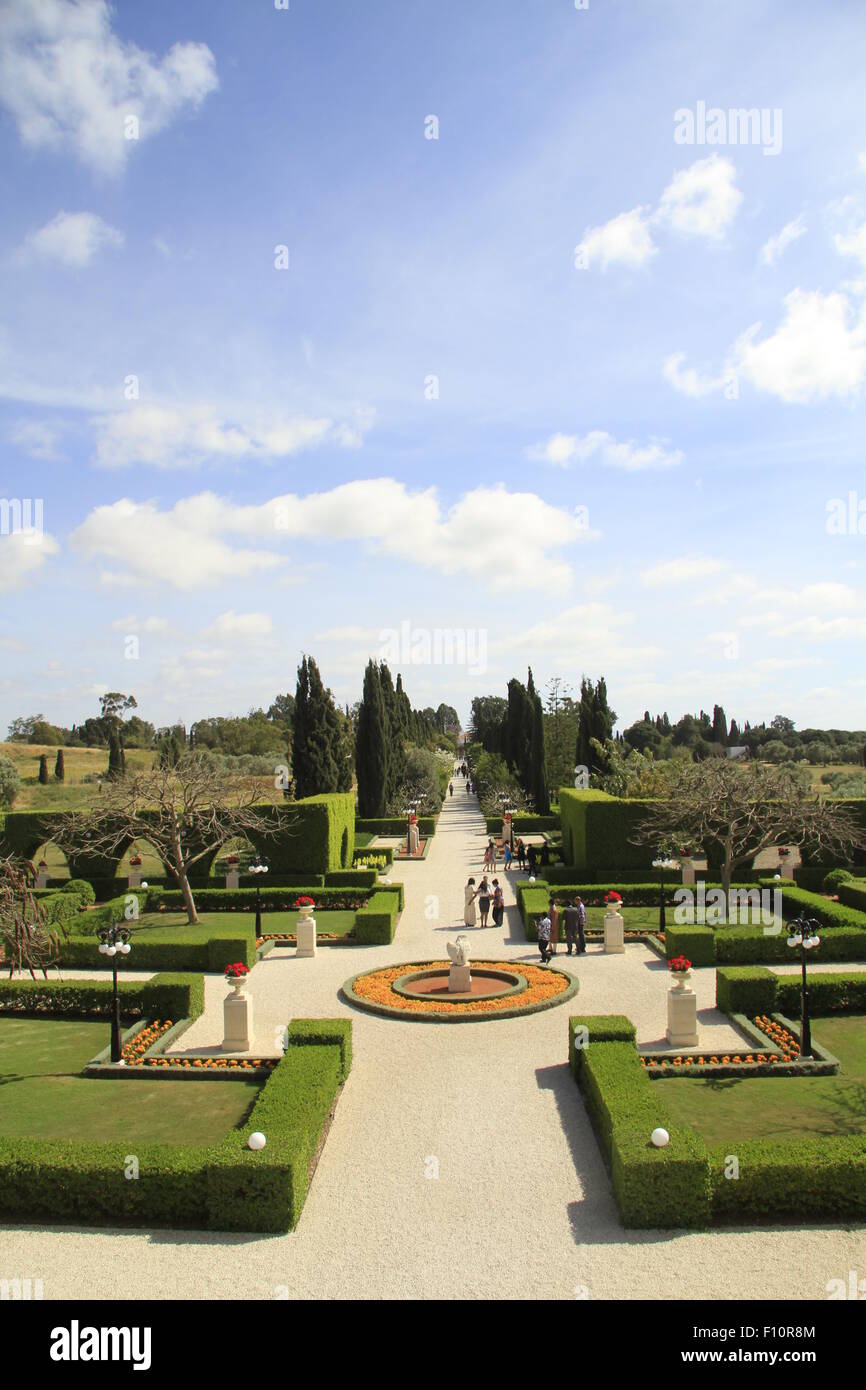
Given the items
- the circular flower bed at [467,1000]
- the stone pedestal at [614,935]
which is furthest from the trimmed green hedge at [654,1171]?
the stone pedestal at [614,935]

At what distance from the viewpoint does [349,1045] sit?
1366 centimetres

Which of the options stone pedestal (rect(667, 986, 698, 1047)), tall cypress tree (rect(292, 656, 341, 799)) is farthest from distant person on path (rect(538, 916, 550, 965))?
tall cypress tree (rect(292, 656, 341, 799))

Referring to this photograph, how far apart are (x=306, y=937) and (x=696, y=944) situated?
893 cm

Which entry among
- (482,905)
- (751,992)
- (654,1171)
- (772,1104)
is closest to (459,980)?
(751,992)

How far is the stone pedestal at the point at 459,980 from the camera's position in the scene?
1781 centimetres

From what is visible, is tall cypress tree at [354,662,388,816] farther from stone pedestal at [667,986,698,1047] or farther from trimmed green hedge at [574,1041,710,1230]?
trimmed green hedge at [574,1041,710,1230]

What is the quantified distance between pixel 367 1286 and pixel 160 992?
30.5 ft

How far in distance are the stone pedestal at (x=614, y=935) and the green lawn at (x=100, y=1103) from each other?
1060 cm

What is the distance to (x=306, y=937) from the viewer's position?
21656 millimetres

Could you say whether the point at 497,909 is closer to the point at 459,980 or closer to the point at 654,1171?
the point at 459,980

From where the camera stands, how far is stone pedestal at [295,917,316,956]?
851 inches

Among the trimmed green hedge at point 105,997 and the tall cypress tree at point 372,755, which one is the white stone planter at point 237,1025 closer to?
the trimmed green hedge at point 105,997

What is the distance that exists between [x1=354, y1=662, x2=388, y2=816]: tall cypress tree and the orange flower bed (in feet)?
97.8
